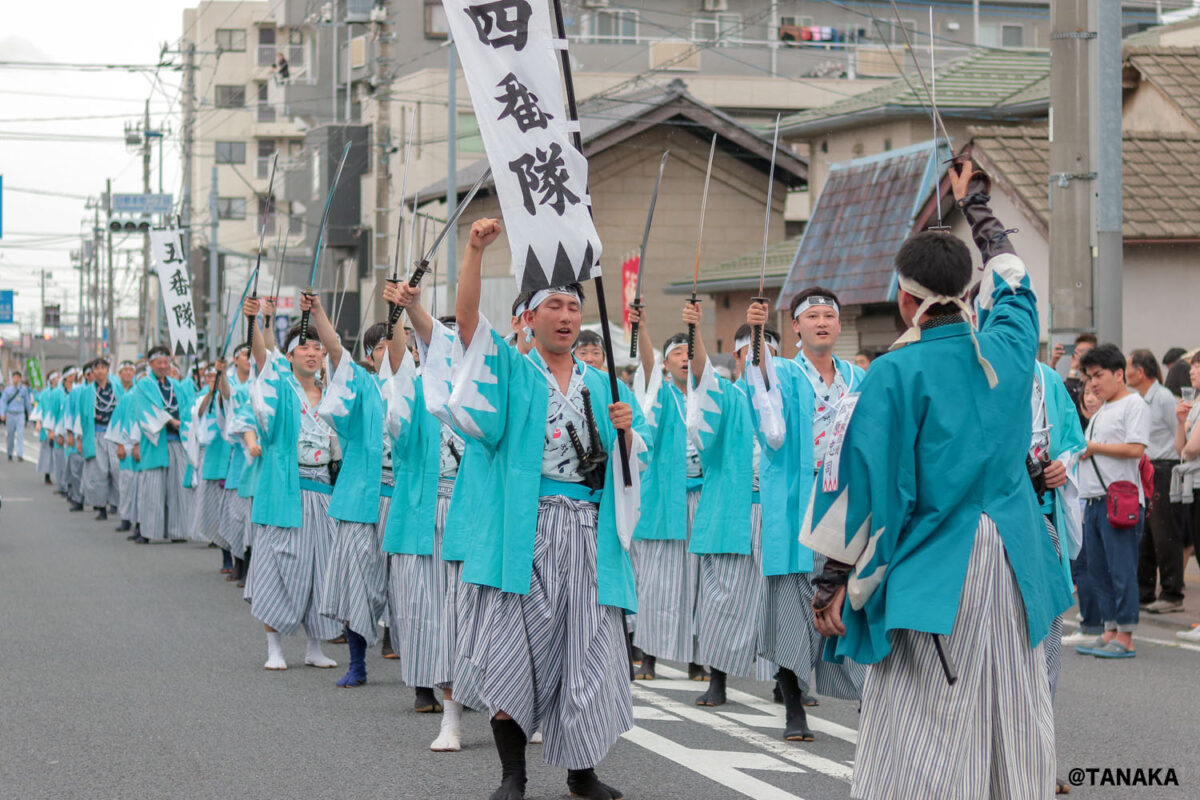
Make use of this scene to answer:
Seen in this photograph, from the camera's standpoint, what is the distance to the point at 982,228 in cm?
532

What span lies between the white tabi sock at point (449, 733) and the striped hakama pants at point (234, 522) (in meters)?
7.77

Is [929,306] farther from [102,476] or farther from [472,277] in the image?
[102,476]

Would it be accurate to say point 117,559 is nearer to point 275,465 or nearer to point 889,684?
point 275,465

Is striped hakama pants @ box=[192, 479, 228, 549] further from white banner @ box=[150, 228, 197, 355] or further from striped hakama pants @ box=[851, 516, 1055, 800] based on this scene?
striped hakama pants @ box=[851, 516, 1055, 800]

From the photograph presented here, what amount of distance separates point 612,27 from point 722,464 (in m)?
38.6

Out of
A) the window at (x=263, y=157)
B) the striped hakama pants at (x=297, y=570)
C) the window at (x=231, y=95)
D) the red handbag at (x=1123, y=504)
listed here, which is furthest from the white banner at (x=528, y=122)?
the window at (x=231, y=95)

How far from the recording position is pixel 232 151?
69.4m

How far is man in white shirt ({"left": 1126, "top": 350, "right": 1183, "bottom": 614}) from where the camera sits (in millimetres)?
12367

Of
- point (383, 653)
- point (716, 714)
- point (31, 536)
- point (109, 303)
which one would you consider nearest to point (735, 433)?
point (716, 714)

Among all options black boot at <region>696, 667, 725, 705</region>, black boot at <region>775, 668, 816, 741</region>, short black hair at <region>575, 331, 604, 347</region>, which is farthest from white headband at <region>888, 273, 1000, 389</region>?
short black hair at <region>575, 331, 604, 347</region>

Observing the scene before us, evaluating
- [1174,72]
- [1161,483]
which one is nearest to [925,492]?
[1161,483]

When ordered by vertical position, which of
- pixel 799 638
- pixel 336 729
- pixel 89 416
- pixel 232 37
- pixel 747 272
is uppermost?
pixel 232 37

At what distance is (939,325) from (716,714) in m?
4.08

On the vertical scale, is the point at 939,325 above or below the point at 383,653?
above
